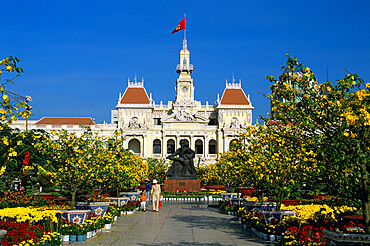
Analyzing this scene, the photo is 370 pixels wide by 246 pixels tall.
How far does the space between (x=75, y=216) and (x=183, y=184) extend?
21769 mm

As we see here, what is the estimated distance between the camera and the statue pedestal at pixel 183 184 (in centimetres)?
3625

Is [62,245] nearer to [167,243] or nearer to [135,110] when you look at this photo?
[167,243]

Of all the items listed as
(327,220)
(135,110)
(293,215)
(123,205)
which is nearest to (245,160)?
(293,215)

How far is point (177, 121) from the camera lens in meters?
89.9

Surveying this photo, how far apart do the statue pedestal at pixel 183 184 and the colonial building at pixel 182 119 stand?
50.6 m

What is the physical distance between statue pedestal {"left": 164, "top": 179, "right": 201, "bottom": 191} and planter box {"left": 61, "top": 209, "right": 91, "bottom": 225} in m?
21.2

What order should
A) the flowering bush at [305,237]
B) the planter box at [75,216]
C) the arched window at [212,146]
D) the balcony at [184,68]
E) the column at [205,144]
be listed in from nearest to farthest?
1. the flowering bush at [305,237]
2. the planter box at [75,216]
3. the column at [205,144]
4. the arched window at [212,146]
5. the balcony at [184,68]

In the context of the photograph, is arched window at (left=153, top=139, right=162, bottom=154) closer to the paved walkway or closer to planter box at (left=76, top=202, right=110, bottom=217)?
the paved walkway

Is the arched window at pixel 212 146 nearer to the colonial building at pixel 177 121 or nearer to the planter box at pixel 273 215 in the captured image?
the colonial building at pixel 177 121

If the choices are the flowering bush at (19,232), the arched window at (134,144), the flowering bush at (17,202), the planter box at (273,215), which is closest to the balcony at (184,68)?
the arched window at (134,144)

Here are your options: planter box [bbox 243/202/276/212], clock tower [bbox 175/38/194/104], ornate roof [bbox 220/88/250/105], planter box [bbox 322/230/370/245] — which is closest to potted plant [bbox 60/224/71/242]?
planter box [bbox 243/202/276/212]

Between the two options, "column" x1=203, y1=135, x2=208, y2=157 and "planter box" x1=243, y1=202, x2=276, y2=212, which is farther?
"column" x1=203, y1=135, x2=208, y2=157

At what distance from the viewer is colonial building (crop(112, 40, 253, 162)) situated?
292 feet

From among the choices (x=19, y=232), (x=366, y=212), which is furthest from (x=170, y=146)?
(x=366, y=212)
